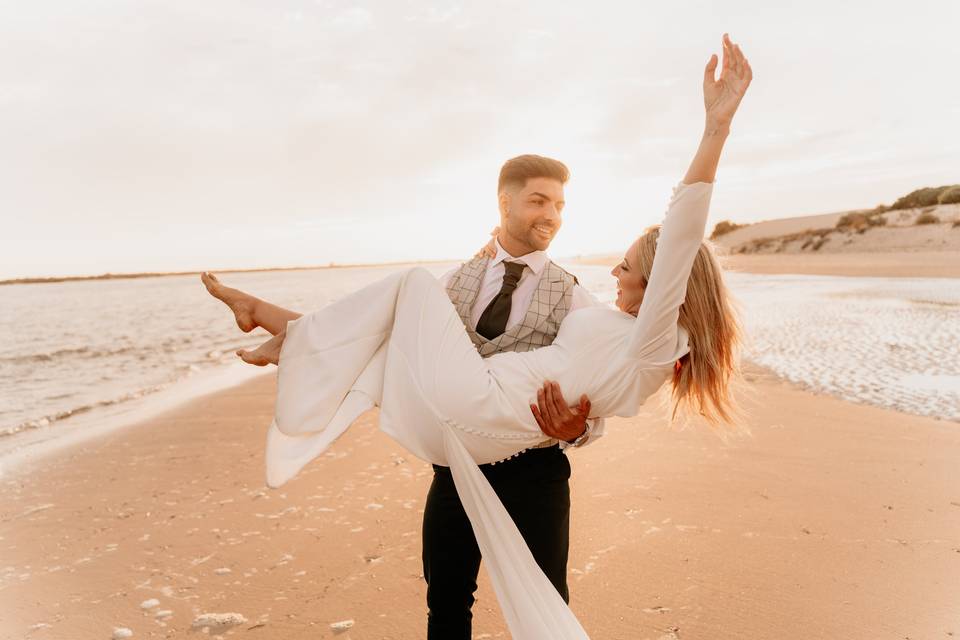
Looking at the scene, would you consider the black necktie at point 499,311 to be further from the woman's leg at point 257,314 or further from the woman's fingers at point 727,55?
the woman's fingers at point 727,55

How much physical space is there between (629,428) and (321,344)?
17.3 ft

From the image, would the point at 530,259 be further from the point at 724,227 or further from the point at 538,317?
the point at 724,227

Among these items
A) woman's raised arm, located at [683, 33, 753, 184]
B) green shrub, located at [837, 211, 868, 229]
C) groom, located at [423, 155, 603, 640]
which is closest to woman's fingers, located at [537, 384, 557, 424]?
groom, located at [423, 155, 603, 640]

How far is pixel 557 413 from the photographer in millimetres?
2334

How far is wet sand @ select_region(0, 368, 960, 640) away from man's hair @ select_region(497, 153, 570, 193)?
252cm

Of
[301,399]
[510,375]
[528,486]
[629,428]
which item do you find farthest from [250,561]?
[629,428]

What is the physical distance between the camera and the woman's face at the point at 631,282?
2642 mm

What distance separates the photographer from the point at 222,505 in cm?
535

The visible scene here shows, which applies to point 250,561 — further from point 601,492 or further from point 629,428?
point 629,428

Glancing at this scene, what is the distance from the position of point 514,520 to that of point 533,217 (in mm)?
1378

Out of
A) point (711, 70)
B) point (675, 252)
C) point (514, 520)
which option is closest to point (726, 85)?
point (711, 70)

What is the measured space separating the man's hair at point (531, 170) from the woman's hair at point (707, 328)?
634 millimetres

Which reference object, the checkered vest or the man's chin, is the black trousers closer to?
the checkered vest

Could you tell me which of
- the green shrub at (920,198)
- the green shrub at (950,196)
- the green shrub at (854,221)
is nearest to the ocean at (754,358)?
the green shrub at (854,221)
